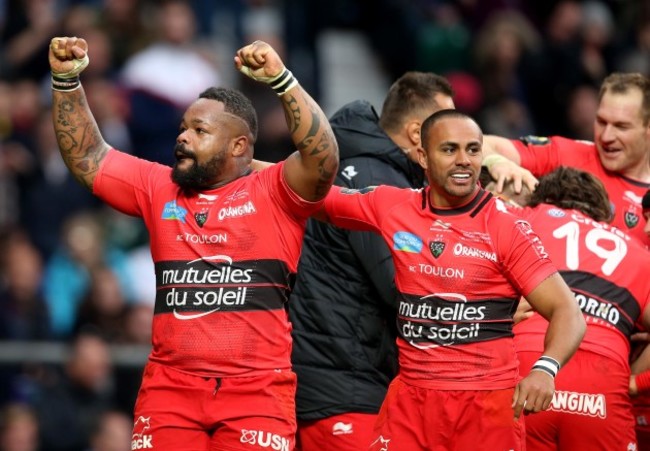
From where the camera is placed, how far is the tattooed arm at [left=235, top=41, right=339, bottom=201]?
639 cm

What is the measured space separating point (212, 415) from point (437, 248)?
4.13 feet

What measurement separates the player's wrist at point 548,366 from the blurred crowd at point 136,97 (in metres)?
5.89

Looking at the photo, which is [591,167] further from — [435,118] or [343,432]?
[343,432]

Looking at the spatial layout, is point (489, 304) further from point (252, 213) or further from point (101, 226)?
point (101, 226)

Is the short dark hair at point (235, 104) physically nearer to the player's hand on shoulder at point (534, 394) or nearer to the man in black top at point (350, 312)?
the man in black top at point (350, 312)

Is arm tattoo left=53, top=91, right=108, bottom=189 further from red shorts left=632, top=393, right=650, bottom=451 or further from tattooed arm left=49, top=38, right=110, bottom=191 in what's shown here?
red shorts left=632, top=393, right=650, bottom=451

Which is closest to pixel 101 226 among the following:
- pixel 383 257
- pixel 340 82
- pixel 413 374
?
pixel 340 82

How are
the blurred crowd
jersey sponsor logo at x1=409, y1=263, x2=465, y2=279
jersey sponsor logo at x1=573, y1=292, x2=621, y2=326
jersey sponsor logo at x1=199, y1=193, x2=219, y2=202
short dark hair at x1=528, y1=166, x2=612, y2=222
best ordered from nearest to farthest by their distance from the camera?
jersey sponsor logo at x1=409, y1=263, x2=465, y2=279
jersey sponsor logo at x1=199, y1=193, x2=219, y2=202
jersey sponsor logo at x1=573, y1=292, x2=621, y2=326
short dark hair at x1=528, y1=166, x2=612, y2=222
the blurred crowd

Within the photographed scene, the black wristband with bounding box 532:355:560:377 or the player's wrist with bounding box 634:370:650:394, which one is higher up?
the player's wrist with bounding box 634:370:650:394

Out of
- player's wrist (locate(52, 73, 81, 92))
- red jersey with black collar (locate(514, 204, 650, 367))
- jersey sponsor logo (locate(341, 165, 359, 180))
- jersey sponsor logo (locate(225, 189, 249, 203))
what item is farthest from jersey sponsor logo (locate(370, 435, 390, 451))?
player's wrist (locate(52, 73, 81, 92))

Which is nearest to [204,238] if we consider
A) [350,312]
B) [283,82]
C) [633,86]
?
[283,82]

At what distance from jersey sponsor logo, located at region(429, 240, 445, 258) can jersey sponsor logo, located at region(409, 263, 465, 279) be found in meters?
0.06

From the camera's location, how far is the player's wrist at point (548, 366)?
610cm

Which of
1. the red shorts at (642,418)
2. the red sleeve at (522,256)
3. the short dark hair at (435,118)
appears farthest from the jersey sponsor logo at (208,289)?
the red shorts at (642,418)
